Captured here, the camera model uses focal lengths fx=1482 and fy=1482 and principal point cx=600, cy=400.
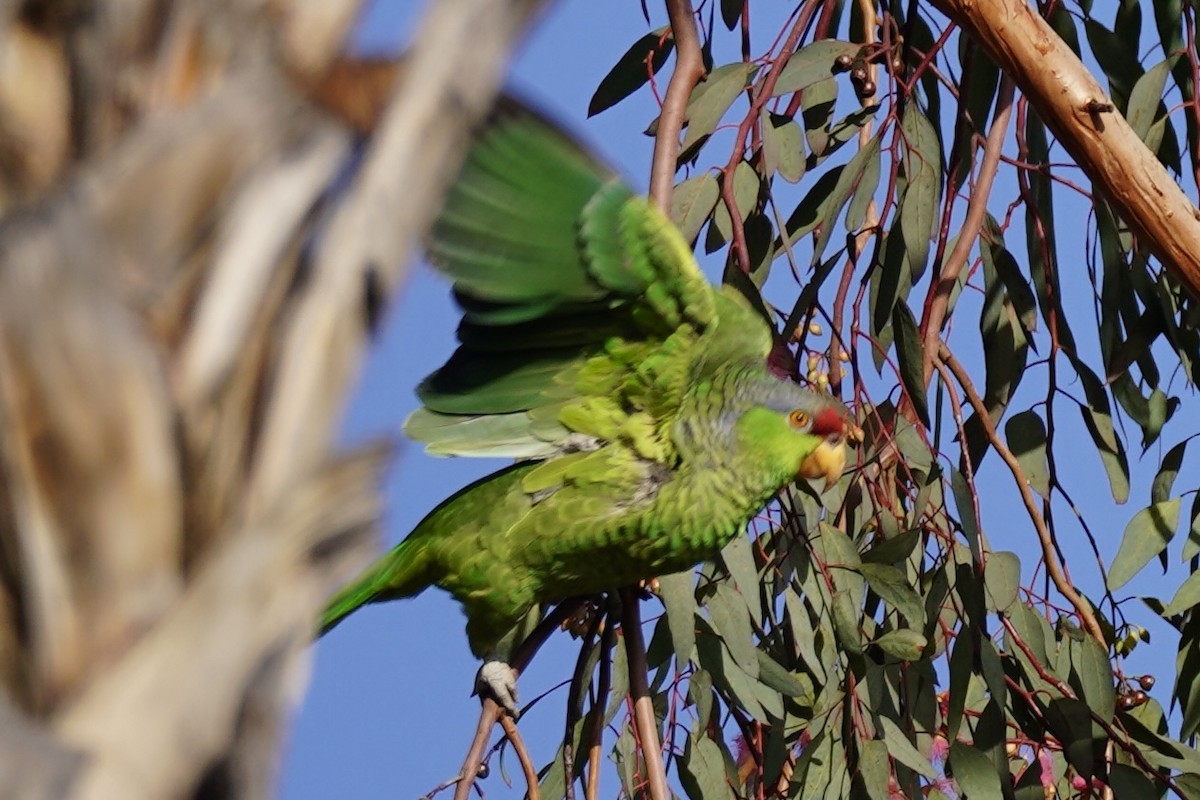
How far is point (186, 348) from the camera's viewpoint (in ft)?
1.30

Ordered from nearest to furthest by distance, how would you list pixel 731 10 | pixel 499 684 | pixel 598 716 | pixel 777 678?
pixel 598 716 < pixel 499 684 < pixel 777 678 < pixel 731 10

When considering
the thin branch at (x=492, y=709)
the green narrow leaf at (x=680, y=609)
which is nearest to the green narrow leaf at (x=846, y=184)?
the green narrow leaf at (x=680, y=609)

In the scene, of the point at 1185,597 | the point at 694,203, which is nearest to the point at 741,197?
the point at 694,203

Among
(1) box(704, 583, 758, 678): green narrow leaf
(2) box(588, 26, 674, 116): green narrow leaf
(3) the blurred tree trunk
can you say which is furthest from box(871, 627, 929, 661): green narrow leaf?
(3) the blurred tree trunk

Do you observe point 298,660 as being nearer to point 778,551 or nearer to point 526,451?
point 526,451

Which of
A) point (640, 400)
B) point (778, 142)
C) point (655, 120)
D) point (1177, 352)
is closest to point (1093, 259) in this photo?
point (1177, 352)

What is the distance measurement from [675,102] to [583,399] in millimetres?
329

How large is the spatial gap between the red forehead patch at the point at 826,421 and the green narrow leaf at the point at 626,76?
22.1 inches

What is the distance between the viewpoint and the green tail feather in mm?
1687

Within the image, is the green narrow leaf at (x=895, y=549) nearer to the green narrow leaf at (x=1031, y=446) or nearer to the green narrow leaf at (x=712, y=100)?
the green narrow leaf at (x=1031, y=446)

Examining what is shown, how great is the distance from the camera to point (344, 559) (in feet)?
1.38

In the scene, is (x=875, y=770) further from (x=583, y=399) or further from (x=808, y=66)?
(x=808, y=66)

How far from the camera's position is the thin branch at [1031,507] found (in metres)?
1.72

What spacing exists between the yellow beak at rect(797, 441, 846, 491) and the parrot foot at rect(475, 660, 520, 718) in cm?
40
